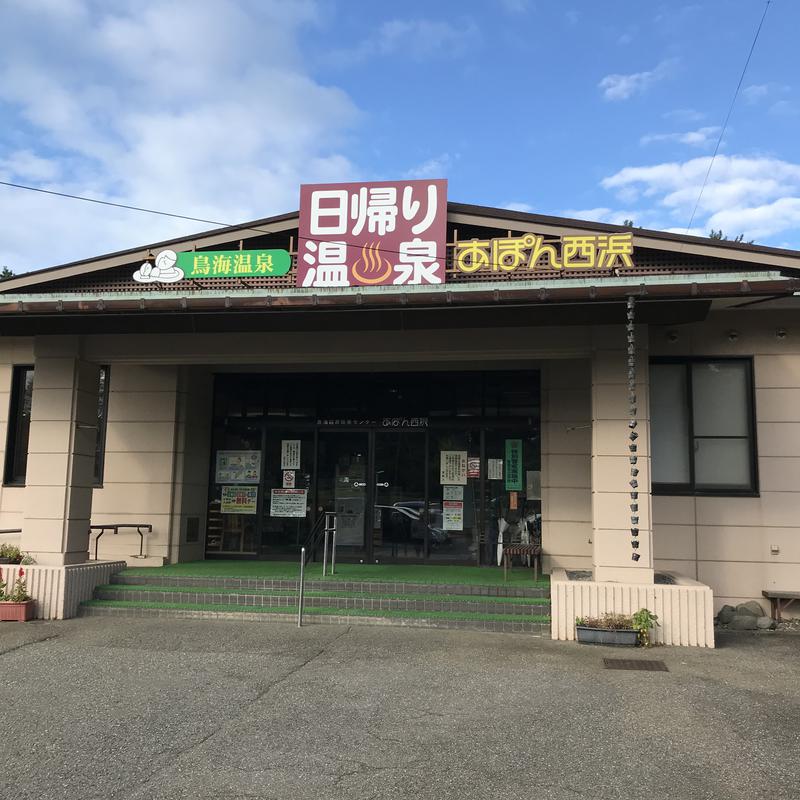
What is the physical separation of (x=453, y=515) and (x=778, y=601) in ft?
15.7

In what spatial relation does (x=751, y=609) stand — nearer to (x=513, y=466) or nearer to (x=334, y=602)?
(x=513, y=466)

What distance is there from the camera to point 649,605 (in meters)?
7.98

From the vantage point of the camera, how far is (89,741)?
474 cm

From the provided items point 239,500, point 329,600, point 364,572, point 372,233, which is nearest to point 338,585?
point 329,600

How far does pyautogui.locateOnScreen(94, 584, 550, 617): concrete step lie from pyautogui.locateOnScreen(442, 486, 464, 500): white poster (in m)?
2.86

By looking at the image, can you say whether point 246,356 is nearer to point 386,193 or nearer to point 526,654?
point 386,193

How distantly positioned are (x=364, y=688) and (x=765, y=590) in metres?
6.22

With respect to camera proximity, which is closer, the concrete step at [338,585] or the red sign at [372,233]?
the concrete step at [338,585]

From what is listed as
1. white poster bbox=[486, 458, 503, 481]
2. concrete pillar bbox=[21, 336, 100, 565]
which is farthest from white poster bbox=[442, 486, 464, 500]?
concrete pillar bbox=[21, 336, 100, 565]

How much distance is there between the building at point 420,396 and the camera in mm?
8359

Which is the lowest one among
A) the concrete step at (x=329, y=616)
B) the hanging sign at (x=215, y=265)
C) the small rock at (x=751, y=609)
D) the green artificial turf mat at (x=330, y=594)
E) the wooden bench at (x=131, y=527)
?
the concrete step at (x=329, y=616)

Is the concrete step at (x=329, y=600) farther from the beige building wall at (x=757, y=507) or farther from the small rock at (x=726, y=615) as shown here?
the small rock at (x=726, y=615)

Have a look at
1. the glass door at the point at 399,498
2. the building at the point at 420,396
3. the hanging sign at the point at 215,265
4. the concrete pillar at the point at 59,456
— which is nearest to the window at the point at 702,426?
the building at the point at 420,396

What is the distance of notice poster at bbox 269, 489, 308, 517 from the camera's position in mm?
12188
